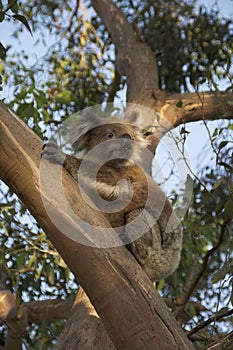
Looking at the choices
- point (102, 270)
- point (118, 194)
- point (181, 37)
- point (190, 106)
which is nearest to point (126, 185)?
point (118, 194)

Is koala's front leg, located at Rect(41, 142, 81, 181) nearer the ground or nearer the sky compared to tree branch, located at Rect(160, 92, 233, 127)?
nearer the ground

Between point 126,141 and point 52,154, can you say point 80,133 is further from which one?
point 52,154

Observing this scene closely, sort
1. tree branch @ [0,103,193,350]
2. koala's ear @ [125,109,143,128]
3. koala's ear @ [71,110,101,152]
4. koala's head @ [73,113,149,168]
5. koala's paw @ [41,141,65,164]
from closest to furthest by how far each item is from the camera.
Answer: tree branch @ [0,103,193,350], koala's paw @ [41,141,65,164], koala's head @ [73,113,149,168], koala's ear @ [71,110,101,152], koala's ear @ [125,109,143,128]

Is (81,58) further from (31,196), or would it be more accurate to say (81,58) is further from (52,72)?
(31,196)

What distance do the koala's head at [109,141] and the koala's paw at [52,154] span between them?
831mm

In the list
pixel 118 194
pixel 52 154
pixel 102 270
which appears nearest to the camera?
pixel 102 270

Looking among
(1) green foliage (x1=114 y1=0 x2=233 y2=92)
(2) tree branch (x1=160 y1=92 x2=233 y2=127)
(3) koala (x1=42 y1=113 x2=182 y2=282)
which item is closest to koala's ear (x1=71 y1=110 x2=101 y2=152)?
(3) koala (x1=42 y1=113 x2=182 y2=282)

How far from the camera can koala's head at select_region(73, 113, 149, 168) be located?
418 centimetres

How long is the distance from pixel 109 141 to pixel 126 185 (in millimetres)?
547

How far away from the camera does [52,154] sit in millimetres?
3189

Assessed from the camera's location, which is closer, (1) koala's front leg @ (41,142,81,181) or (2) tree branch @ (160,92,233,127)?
(1) koala's front leg @ (41,142,81,181)

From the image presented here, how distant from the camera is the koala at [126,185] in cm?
369

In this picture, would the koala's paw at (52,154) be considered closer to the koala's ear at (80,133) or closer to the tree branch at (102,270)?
the tree branch at (102,270)

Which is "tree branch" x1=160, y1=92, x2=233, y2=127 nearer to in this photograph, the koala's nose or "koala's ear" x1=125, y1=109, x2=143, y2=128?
"koala's ear" x1=125, y1=109, x2=143, y2=128
